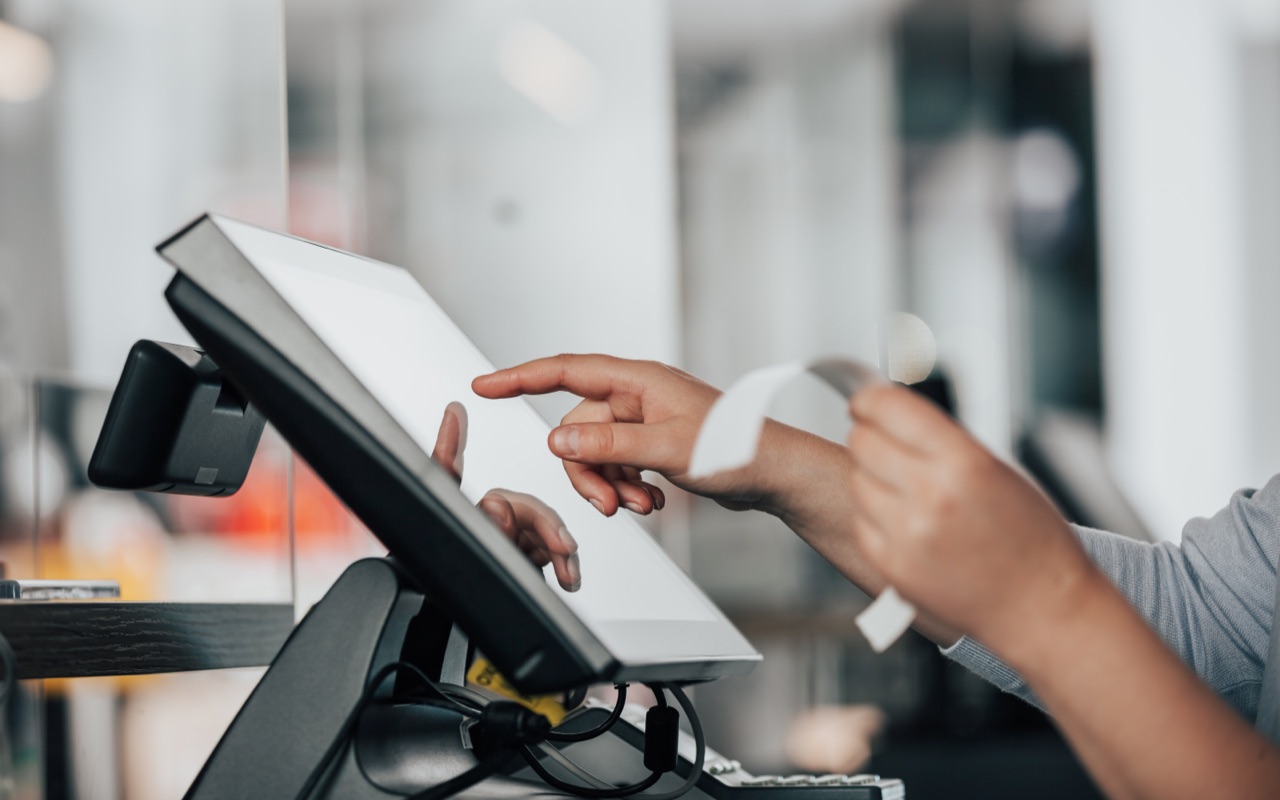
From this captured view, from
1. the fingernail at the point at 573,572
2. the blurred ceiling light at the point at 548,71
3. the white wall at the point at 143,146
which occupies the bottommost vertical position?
the fingernail at the point at 573,572

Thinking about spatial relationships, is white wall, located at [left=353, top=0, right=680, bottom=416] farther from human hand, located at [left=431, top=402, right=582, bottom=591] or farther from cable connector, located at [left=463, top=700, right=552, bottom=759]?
cable connector, located at [left=463, top=700, right=552, bottom=759]

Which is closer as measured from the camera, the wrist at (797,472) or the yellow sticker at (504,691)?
the yellow sticker at (504,691)

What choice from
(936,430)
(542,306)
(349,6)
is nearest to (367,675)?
(936,430)

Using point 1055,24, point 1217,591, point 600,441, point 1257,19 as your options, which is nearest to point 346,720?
point 600,441

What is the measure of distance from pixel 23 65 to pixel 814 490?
0.91 meters

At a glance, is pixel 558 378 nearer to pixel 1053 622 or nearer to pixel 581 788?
pixel 581 788

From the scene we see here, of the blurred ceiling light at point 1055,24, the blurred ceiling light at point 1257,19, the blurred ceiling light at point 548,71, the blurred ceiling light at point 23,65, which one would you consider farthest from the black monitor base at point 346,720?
the blurred ceiling light at point 1257,19

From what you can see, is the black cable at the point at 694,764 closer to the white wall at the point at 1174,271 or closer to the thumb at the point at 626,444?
the thumb at the point at 626,444

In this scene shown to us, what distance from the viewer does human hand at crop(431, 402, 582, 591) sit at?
61 centimetres

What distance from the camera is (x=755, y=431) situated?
1.59 ft

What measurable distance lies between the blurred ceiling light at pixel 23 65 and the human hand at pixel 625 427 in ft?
2.31

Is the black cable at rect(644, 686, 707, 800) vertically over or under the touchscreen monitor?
under

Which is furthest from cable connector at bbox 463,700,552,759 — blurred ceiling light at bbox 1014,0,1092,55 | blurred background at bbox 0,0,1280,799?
blurred ceiling light at bbox 1014,0,1092,55

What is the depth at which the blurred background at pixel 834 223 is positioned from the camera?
10.9 ft
